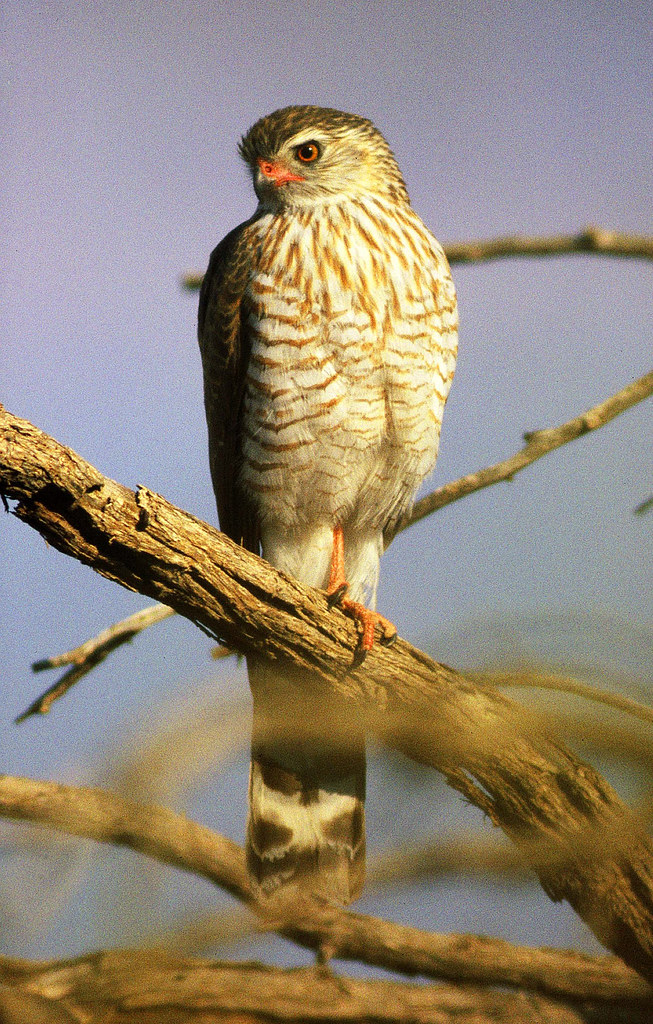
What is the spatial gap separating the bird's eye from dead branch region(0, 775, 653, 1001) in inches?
98.0

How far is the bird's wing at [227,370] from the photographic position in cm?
310

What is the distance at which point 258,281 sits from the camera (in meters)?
3.06

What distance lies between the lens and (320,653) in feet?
8.02

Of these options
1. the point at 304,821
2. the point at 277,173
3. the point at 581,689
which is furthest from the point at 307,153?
the point at 581,689

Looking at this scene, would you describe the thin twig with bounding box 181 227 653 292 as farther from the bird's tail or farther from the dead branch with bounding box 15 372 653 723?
the bird's tail

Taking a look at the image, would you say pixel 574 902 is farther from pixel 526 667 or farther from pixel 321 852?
pixel 526 667

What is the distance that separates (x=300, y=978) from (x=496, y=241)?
7.20 ft

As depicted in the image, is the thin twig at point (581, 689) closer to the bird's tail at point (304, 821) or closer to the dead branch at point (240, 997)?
the dead branch at point (240, 997)

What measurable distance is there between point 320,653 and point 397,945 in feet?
3.14

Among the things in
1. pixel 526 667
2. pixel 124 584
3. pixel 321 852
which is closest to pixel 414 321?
pixel 124 584

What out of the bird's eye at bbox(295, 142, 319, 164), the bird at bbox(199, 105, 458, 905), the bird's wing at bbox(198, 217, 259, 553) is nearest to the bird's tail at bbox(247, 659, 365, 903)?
the bird at bbox(199, 105, 458, 905)

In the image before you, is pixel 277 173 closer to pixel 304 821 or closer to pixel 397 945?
pixel 304 821

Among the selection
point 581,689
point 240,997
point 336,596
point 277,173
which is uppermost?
point 277,173

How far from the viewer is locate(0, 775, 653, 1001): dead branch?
1.45 meters
